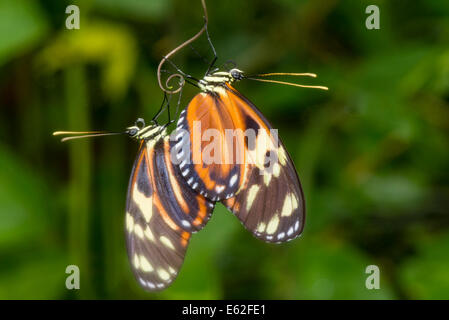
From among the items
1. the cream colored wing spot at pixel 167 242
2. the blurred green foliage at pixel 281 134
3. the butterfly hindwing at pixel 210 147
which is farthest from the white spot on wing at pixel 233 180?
the blurred green foliage at pixel 281 134

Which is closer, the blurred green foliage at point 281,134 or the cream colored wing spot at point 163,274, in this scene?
the cream colored wing spot at point 163,274

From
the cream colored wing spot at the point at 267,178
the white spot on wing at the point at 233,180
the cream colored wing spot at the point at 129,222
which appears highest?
the cream colored wing spot at the point at 267,178

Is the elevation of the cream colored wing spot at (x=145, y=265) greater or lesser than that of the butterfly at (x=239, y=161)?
lesser

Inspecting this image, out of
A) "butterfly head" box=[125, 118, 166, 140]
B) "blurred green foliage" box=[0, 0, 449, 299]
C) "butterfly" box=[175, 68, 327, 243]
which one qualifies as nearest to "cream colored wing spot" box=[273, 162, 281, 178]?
"butterfly" box=[175, 68, 327, 243]

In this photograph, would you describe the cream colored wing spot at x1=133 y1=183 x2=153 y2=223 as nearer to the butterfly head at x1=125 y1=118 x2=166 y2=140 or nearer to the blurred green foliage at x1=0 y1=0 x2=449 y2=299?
the butterfly head at x1=125 y1=118 x2=166 y2=140

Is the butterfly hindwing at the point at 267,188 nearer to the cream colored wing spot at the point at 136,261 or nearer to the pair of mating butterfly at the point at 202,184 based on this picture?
the pair of mating butterfly at the point at 202,184

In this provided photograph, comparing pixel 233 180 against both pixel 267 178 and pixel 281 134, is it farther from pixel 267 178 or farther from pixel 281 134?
pixel 281 134

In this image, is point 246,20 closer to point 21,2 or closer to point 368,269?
point 21,2
